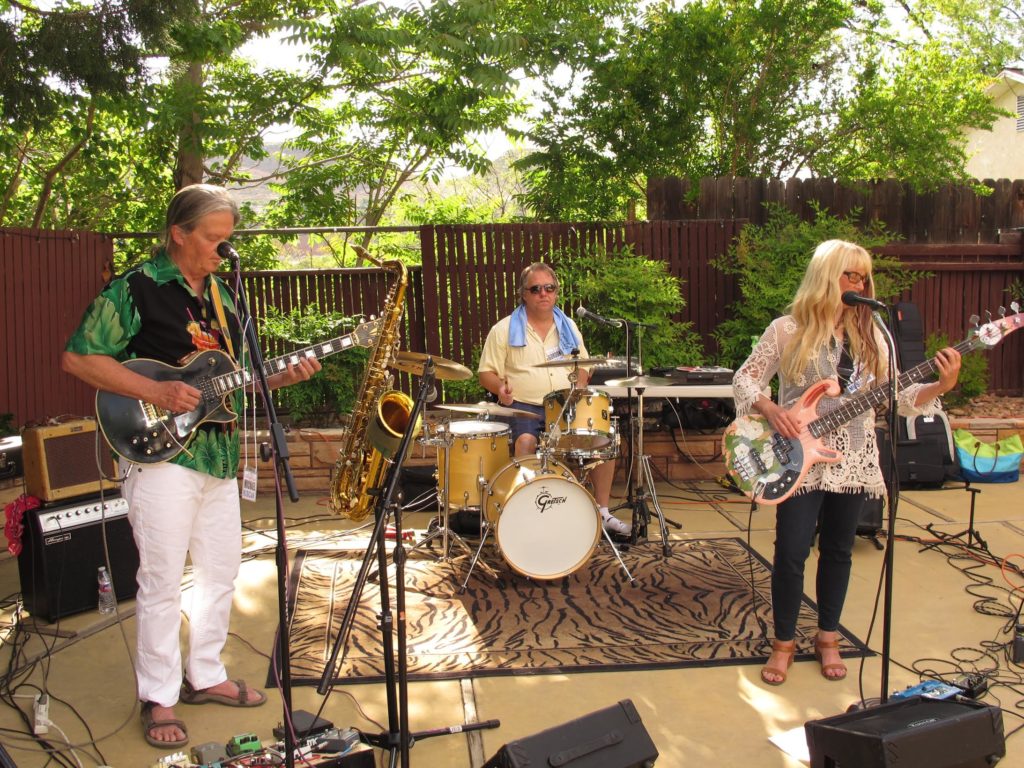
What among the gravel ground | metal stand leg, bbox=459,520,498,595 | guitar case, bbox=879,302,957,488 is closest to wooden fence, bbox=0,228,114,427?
metal stand leg, bbox=459,520,498,595

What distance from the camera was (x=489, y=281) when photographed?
8336mm

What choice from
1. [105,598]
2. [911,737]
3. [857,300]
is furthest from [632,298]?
[911,737]

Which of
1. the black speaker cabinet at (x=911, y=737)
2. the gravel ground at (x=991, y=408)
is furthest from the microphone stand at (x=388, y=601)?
the gravel ground at (x=991, y=408)

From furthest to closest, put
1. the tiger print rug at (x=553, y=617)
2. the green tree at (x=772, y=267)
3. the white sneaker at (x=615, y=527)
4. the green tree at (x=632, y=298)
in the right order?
the green tree at (x=772, y=267), the green tree at (x=632, y=298), the white sneaker at (x=615, y=527), the tiger print rug at (x=553, y=617)

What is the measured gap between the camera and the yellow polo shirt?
20.4ft

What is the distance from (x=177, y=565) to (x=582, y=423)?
261cm

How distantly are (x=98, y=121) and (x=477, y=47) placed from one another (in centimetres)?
416

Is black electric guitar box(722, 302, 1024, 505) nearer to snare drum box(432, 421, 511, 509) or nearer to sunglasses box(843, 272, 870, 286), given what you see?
sunglasses box(843, 272, 870, 286)

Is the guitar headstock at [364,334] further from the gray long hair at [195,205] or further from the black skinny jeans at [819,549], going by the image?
the black skinny jeans at [819,549]

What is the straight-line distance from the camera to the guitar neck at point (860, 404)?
3.90 m

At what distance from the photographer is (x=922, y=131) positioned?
978 centimetres

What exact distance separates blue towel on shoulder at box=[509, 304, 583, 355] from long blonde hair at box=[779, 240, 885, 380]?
2.33 meters

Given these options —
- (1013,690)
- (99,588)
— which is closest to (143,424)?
(99,588)

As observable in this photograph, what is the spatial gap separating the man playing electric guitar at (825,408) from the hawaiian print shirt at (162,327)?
2.26m
